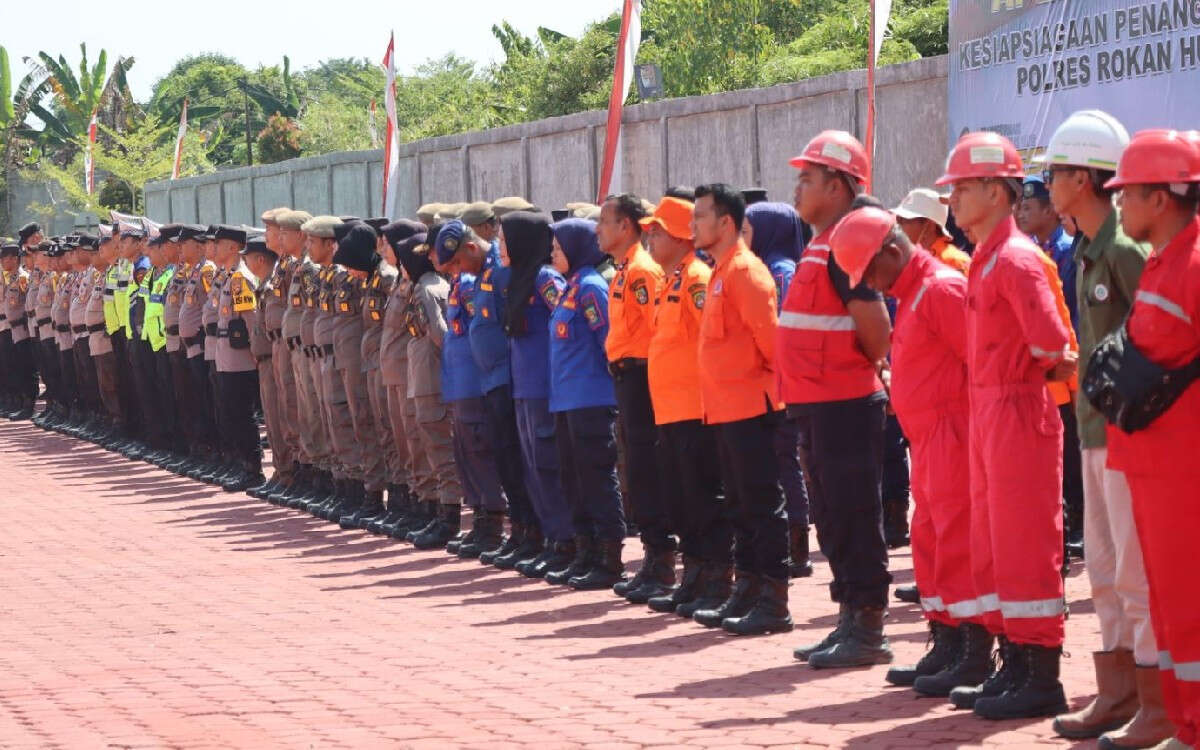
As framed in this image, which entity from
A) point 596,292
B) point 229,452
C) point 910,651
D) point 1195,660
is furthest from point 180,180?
point 1195,660

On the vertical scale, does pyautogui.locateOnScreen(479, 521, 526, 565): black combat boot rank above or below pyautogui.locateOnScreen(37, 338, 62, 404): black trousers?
below

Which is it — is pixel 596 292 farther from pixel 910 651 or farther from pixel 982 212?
pixel 982 212

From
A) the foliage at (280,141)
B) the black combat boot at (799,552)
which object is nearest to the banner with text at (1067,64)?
the black combat boot at (799,552)

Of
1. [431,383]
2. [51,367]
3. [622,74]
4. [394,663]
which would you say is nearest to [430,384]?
[431,383]

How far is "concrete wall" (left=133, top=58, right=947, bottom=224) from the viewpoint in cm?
1919

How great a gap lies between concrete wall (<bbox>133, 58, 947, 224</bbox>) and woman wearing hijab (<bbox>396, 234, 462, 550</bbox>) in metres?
6.42

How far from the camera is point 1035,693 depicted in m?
6.95

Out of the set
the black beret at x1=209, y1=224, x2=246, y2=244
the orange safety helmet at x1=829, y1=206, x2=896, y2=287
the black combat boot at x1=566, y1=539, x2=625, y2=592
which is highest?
the black beret at x1=209, y1=224, x2=246, y2=244

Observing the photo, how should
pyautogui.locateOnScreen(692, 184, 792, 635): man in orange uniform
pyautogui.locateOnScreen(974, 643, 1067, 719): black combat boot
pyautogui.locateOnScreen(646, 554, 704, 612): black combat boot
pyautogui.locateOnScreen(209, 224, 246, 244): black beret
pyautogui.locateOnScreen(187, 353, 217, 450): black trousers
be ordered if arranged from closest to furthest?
1. pyautogui.locateOnScreen(974, 643, 1067, 719): black combat boot
2. pyautogui.locateOnScreen(692, 184, 792, 635): man in orange uniform
3. pyautogui.locateOnScreen(646, 554, 704, 612): black combat boot
4. pyautogui.locateOnScreen(209, 224, 246, 244): black beret
5. pyautogui.locateOnScreen(187, 353, 217, 450): black trousers

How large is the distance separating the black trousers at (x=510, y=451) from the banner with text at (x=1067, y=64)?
18.0ft

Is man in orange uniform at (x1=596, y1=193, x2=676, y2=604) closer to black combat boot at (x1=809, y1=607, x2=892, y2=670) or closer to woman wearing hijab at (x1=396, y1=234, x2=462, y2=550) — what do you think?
black combat boot at (x1=809, y1=607, x2=892, y2=670)

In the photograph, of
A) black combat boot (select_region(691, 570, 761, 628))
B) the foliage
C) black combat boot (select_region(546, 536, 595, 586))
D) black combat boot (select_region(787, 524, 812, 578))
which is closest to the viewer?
black combat boot (select_region(691, 570, 761, 628))

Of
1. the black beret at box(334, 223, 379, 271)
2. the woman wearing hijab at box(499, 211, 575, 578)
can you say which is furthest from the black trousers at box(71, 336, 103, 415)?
the woman wearing hijab at box(499, 211, 575, 578)

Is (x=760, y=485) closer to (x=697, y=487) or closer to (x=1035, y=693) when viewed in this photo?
(x=697, y=487)
